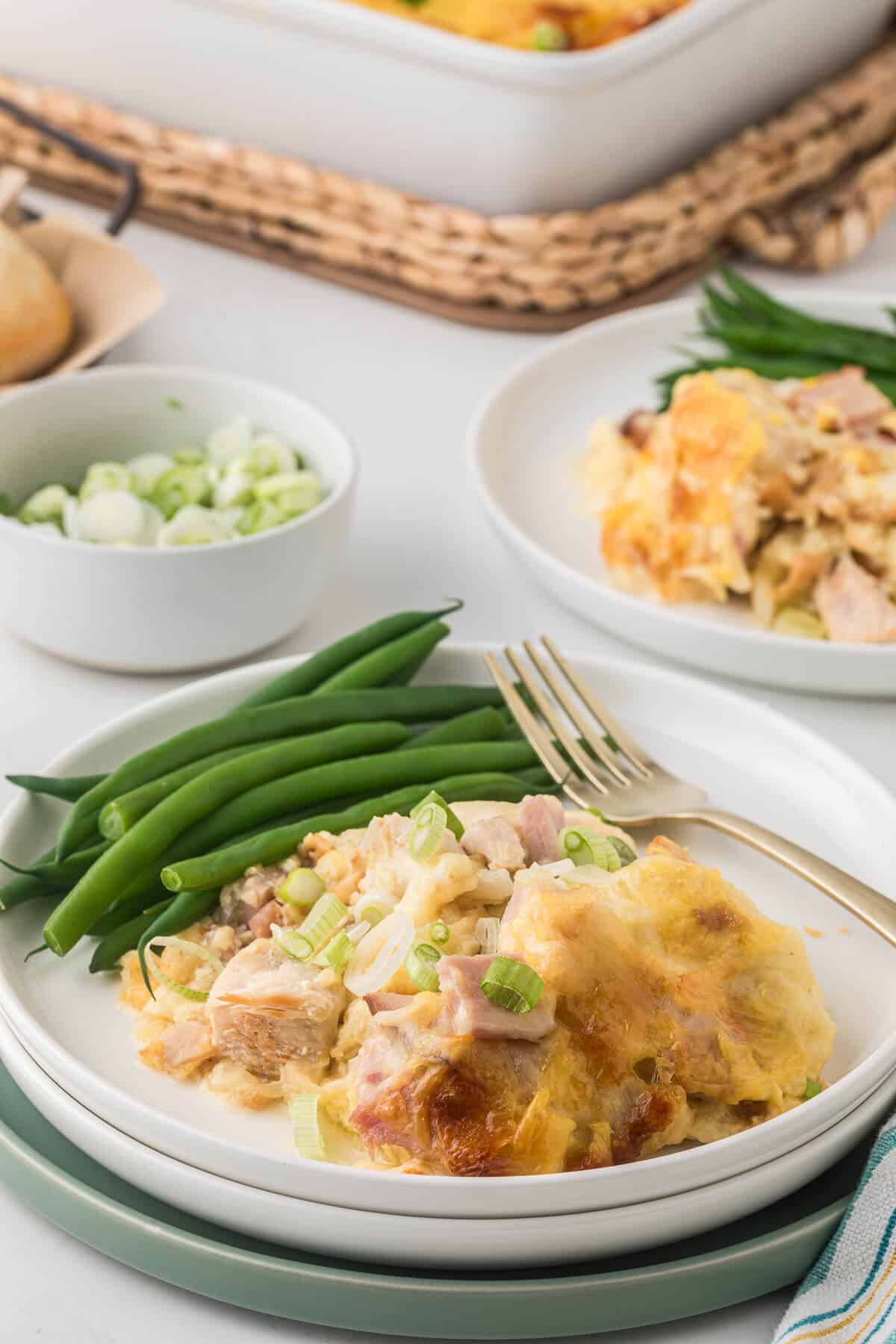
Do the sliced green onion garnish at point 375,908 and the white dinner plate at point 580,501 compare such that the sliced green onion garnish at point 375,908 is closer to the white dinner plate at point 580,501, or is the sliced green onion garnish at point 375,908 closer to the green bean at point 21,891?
the green bean at point 21,891

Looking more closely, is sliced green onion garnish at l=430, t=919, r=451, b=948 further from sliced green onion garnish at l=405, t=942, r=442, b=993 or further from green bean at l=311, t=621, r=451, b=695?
green bean at l=311, t=621, r=451, b=695

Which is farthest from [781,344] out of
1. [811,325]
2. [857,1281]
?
[857,1281]

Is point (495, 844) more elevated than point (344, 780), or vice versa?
point (495, 844)

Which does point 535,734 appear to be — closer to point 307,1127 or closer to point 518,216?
point 307,1127

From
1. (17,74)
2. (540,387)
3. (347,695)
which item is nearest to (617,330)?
(540,387)

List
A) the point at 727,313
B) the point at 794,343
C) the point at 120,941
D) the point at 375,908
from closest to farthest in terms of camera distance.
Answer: the point at 375,908, the point at 120,941, the point at 794,343, the point at 727,313

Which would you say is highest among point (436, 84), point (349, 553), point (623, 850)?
point (436, 84)

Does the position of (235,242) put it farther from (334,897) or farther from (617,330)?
(334,897)
